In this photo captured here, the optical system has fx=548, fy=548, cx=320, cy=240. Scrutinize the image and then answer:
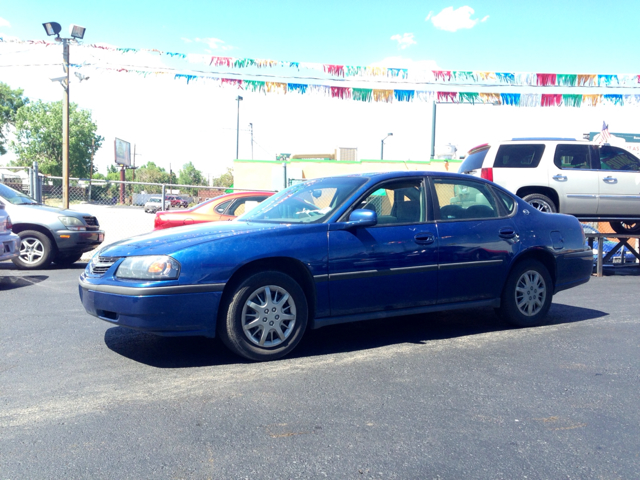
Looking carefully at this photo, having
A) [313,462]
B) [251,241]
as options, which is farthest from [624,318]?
[313,462]

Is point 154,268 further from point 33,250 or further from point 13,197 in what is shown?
point 13,197

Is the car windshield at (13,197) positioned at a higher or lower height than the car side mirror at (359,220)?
higher

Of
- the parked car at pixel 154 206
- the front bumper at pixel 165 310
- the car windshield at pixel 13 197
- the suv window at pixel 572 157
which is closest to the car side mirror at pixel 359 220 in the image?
the front bumper at pixel 165 310

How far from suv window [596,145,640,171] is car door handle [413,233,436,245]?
610 cm

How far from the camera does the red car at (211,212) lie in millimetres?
9594

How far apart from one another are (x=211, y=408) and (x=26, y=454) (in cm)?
99

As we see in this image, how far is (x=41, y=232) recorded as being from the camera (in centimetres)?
989

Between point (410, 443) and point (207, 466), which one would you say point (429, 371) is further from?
point (207, 466)

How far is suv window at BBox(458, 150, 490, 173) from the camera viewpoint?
31.5ft

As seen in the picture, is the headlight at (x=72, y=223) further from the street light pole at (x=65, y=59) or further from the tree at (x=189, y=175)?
the tree at (x=189, y=175)

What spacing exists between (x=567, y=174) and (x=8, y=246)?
8.93 m

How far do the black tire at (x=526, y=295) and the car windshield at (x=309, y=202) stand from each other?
1.82m

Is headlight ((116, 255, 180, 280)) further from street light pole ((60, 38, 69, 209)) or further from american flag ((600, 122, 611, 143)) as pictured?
american flag ((600, 122, 611, 143))

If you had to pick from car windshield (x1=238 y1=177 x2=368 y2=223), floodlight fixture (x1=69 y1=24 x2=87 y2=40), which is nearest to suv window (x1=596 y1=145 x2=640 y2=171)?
car windshield (x1=238 y1=177 x2=368 y2=223)
